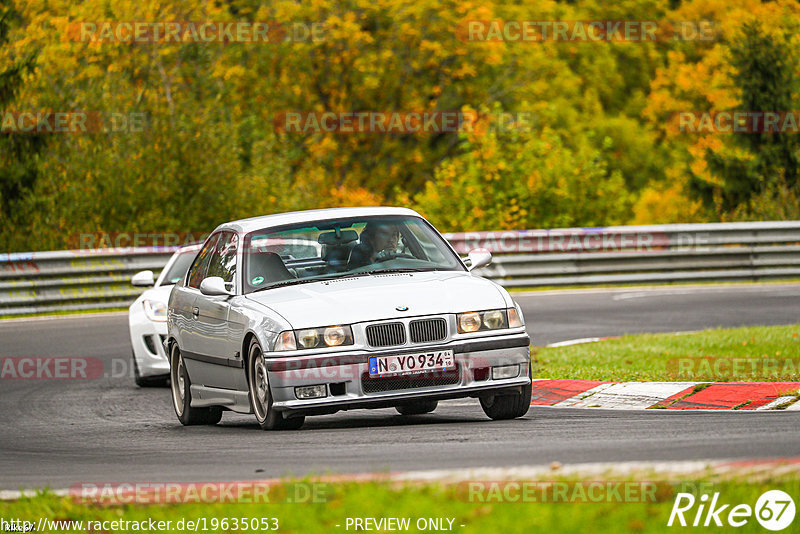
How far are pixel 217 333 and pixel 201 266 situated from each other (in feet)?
4.21

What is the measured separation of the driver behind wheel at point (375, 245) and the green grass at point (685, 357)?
255 cm

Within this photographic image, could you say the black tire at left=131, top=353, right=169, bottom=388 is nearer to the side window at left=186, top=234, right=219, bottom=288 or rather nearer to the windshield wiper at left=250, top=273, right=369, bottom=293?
the side window at left=186, top=234, right=219, bottom=288

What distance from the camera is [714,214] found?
3675 cm

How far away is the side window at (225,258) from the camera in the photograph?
35.6 ft

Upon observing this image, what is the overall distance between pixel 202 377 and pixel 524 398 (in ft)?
8.59

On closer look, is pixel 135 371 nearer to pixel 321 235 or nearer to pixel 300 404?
pixel 321 235

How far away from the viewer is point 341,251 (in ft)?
34.9

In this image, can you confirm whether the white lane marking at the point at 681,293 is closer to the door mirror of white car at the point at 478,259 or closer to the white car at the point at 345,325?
the door mirror of white car at the point at 478,259

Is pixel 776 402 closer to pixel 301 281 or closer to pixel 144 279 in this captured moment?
pixel 301 281

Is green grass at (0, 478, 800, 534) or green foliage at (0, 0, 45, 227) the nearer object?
green grass at (0, 478, 800, 534)

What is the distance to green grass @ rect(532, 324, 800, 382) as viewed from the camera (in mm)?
12234

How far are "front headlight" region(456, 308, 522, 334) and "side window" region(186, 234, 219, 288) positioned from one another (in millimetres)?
2800

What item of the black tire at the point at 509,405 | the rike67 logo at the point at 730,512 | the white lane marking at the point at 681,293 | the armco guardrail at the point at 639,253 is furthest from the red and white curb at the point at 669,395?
the armco guardrail at the point at 639,253
